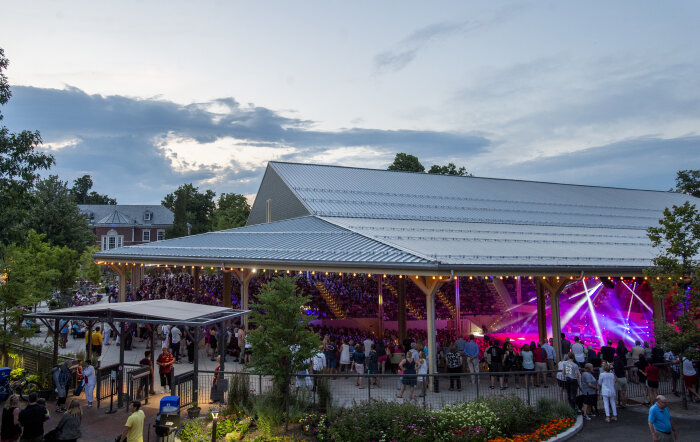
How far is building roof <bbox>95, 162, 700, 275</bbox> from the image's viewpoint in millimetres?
15141

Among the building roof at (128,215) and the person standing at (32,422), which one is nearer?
the person standing at (32,422)

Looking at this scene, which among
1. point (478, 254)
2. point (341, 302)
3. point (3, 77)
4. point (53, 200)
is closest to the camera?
point (478, 254)

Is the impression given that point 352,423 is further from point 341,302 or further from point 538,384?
point 341,302

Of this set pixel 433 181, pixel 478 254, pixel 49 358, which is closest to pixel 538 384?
pixel 478 254

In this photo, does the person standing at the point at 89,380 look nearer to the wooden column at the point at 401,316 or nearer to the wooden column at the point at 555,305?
the wooden column at the point at 401,316

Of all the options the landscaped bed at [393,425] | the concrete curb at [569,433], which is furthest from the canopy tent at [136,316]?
the concrete curb at [569,433]

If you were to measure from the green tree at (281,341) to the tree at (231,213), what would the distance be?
52.9 metres

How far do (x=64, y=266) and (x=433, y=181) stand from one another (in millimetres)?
24063

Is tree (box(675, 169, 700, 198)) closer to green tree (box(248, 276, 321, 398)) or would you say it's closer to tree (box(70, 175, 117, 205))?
green tree (box(248, 276, 321, 398))

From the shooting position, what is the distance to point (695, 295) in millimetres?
13375

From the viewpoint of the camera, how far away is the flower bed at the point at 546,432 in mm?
10273

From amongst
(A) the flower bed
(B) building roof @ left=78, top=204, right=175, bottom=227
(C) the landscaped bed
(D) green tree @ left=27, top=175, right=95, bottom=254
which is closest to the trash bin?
(C) the landscaped bed

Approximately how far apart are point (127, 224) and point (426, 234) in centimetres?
6836

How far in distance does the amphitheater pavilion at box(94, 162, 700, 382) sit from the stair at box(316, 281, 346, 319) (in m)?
4.55
